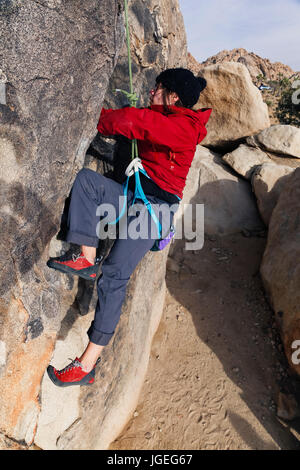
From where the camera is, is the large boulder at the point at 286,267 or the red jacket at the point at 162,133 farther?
the large boulder at the point at 286,267

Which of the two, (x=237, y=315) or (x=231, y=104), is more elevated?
(x=231, y=104)

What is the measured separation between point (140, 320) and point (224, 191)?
4.15 m

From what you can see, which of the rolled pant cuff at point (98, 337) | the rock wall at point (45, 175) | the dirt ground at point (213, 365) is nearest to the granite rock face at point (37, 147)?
the rock wall at point (45, 175)

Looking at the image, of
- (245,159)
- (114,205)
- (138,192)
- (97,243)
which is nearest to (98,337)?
(97,243)

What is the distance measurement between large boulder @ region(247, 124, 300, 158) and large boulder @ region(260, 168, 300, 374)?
73.0 inches

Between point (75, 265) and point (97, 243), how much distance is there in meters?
0.26

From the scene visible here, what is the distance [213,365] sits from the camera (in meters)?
5.16

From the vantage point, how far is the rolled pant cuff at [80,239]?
8.72ft

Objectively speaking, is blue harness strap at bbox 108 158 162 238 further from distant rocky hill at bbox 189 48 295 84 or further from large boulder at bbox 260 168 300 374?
distant rocky hill at bbox 189 48 295 84

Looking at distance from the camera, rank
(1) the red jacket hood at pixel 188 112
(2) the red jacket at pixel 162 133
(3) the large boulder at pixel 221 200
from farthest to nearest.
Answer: (3) the large boulder at pixel 221 200 < (1) the red jacket hood at pixel 188 112 < (2) the red jacket at pixel 162 133

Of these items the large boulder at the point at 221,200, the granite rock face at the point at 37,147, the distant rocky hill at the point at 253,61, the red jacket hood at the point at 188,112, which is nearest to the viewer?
the granite rock face at the point at 37,147

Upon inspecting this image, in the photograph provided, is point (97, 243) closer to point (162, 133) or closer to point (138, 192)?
point (138, 192)

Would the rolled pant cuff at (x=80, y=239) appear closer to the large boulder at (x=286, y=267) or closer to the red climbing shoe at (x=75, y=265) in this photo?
the red climbing shoe at (x=75, y=265)

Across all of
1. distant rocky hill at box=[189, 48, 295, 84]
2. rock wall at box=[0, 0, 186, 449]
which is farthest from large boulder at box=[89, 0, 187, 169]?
distant rocky hill at box=[189, 48, 295, 84]
